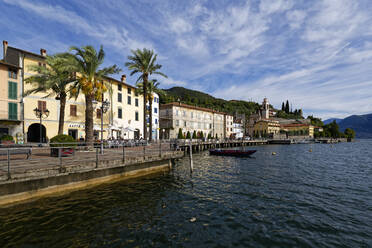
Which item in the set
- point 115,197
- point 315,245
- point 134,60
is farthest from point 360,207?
point 134,60

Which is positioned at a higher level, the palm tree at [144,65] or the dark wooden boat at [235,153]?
the palm tree at [144,65]

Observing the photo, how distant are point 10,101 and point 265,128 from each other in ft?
380

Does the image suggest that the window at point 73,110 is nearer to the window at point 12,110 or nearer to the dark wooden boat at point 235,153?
the window at point 12,110

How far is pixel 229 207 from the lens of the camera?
10.1 m

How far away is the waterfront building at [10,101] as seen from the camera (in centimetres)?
2447

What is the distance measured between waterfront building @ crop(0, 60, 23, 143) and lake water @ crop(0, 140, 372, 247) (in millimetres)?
21639

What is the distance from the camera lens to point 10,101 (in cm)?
2503

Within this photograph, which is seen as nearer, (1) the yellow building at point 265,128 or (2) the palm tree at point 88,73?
(2) the palm tree at point 88,73

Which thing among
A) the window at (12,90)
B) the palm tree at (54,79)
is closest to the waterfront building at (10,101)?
the window at (12,90)

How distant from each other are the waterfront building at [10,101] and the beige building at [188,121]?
3533cm

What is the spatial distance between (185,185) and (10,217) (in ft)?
33.2

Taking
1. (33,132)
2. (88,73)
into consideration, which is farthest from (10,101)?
(88,73)

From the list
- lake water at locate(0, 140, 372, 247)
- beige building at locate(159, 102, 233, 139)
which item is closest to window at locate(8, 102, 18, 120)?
lake water at locate(0, 140, 372, 247)

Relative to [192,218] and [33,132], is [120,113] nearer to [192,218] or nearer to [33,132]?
[33,132]
